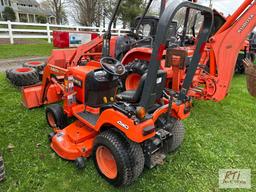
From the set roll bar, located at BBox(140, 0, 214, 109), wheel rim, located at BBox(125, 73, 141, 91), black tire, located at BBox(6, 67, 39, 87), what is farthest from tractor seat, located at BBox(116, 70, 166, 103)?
black tire, located at BBox(6, 67, 39, 87)

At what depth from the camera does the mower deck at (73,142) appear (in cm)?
271

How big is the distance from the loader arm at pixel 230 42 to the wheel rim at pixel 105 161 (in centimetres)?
231

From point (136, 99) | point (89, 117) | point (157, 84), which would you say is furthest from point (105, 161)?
point (157, 84)

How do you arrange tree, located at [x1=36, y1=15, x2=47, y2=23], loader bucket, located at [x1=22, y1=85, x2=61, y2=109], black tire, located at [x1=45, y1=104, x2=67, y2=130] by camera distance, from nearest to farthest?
black tire, located at [x1=45, y1=104, x2=67, y2=130]
loader bucket, located at [x1=22, y1=85, x2=61, y2=109]
tree, located at [x1=36, y1=15, x2=47, y2=23]

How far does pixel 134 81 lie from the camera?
4961mm

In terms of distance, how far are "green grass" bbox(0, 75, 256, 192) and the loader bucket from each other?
16cm

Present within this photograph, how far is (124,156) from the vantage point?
2254mm

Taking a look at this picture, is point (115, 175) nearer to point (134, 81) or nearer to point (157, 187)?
point (157, 187)

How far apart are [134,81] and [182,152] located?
2.21m

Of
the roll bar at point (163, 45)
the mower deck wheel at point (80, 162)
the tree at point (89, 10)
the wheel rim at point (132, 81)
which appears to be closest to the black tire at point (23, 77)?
the wheel rim at point (132, 81)

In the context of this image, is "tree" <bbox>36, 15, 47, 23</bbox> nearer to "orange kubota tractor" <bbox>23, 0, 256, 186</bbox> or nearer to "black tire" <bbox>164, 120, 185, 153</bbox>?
"orange kubota tractor" <bbox>23, 0, 256, 186</bbox>

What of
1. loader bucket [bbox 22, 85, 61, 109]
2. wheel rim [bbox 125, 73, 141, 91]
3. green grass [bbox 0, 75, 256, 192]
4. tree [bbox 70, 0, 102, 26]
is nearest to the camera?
green grass [bbox 0, 75, 256, 192]

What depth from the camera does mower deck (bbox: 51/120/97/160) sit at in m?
2.71

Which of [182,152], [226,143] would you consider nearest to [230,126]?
[226,143]
